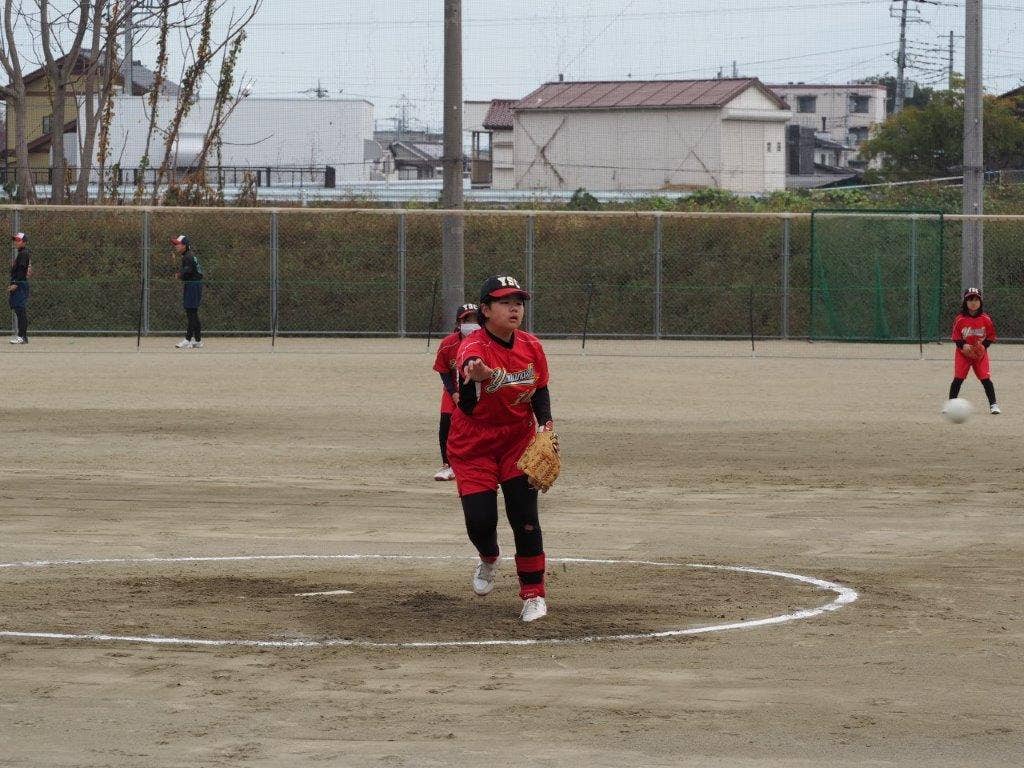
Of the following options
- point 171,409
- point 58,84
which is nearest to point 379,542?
point 171,409

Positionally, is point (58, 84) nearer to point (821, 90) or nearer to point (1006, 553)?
point (1006, 553)

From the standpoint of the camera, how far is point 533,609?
27.5 ft

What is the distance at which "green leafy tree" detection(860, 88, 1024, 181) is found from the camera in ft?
186

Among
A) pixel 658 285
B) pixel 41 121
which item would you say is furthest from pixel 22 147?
pixel 41 121

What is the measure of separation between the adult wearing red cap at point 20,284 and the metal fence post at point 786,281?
14.6m

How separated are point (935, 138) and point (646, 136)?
10791mm

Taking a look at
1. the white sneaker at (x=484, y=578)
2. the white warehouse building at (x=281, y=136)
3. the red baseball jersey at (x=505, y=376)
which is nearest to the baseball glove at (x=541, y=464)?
the red baseball jersey at (x=505, y=376)

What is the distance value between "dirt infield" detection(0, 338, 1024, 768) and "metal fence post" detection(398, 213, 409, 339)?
1256 cm

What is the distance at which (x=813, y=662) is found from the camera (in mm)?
7379

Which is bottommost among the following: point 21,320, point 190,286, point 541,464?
point 541,464

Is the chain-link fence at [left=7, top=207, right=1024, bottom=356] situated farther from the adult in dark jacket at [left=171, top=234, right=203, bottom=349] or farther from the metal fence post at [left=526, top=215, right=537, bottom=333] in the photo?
the adult in dark jacket at [left=171, top=234, right=203, bottom=349]

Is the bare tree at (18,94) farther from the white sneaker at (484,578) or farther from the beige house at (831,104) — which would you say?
the beige house at (831,104)

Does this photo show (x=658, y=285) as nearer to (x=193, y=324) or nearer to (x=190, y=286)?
(x=193, y=324)

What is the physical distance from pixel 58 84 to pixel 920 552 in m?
34.4
